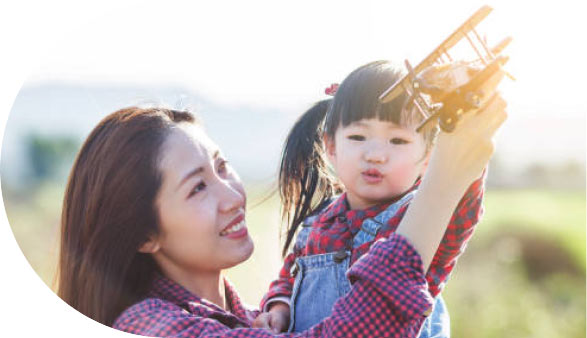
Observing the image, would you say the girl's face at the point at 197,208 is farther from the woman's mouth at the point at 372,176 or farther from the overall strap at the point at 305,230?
the woman's mouth at the point at 372,176

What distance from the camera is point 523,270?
13.4 feet

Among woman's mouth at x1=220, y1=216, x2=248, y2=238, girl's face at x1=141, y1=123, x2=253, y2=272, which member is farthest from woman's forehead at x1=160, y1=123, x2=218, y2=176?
woman's mouth at x1=220, y1=216, x2=248, y2=238

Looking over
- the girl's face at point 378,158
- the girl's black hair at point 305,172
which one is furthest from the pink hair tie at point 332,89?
the girl's face at point 378,158

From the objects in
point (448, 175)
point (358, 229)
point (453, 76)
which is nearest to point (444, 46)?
point (453, 76)

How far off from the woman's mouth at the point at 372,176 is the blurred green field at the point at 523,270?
7.13 feet

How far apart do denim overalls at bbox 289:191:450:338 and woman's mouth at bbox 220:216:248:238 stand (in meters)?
0.10

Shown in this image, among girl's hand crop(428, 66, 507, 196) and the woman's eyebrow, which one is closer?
girl's hand crop(428, 66, 507, 196)

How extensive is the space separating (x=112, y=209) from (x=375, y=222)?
0.39 metres

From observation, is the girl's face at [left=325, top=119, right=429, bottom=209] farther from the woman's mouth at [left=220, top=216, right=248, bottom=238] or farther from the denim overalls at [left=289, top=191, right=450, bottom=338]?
the woman's mouth at [left=220, top=216, right=248, bottom=238]

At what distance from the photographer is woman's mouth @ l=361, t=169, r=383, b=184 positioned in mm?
1055

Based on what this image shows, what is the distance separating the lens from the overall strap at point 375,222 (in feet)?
3.43

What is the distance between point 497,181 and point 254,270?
2123 mm

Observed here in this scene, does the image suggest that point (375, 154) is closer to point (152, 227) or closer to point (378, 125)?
point (378, 125)

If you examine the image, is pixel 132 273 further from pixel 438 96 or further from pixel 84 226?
pixel 438 96
